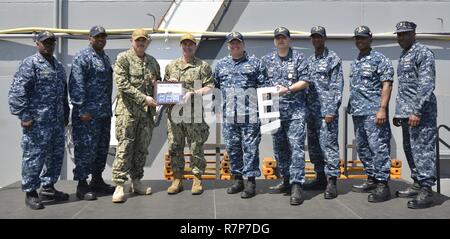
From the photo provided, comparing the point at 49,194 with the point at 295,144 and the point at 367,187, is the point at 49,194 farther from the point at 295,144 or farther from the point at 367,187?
the point at 367,187

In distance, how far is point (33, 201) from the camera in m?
3.48

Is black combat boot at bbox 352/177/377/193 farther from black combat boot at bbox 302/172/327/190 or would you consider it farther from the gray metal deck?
black combat boot at bbox 302/172/327/190

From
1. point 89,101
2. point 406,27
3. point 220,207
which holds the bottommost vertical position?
point 220,207

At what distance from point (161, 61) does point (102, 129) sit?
2.32 meters

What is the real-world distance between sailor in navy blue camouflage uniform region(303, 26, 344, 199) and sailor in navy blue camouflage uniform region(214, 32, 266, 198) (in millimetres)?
589

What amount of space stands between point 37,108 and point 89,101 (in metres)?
0.49

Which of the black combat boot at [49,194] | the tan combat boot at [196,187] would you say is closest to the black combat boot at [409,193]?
the tan combat boot at [196,187]

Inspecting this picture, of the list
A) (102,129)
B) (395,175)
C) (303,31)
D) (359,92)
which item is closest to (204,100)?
(102,129)

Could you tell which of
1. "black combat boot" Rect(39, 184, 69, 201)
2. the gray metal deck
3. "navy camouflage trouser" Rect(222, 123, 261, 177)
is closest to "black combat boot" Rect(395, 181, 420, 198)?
the gray metal deck

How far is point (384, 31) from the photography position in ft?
19.9

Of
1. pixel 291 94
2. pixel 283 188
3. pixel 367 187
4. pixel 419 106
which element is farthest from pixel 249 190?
pixel 419 106

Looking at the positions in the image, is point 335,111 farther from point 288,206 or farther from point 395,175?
point 395,175

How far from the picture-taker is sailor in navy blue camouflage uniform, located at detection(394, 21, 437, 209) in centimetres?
346

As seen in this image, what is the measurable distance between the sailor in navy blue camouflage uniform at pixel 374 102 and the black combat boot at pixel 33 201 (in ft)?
10.5
